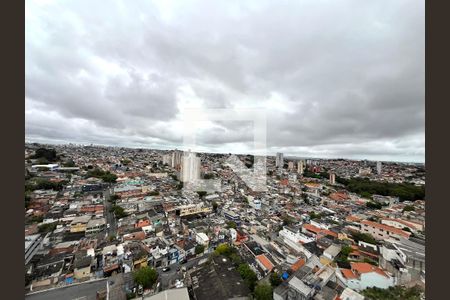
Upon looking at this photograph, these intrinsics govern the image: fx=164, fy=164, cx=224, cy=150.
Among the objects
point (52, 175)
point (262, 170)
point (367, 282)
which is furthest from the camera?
point (262, 170)

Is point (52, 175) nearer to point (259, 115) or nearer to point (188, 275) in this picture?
point (188, 275)

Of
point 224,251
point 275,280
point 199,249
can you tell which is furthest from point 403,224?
point 199,249

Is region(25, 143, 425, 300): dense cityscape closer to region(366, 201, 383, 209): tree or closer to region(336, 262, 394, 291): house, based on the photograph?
region(336, 262, 394, 291): house

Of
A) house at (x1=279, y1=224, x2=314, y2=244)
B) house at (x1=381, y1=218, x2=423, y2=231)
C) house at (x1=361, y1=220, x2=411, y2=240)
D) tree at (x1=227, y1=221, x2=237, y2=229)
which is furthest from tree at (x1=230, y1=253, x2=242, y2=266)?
house at (x1=381, y1=218, x2=423, y2=231)

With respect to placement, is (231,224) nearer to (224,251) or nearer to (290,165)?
(224,251)

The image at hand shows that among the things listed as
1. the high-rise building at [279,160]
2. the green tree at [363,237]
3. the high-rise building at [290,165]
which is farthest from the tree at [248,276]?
the high-rise building at [290,165]

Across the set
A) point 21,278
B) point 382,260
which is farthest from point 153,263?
point 382,260
